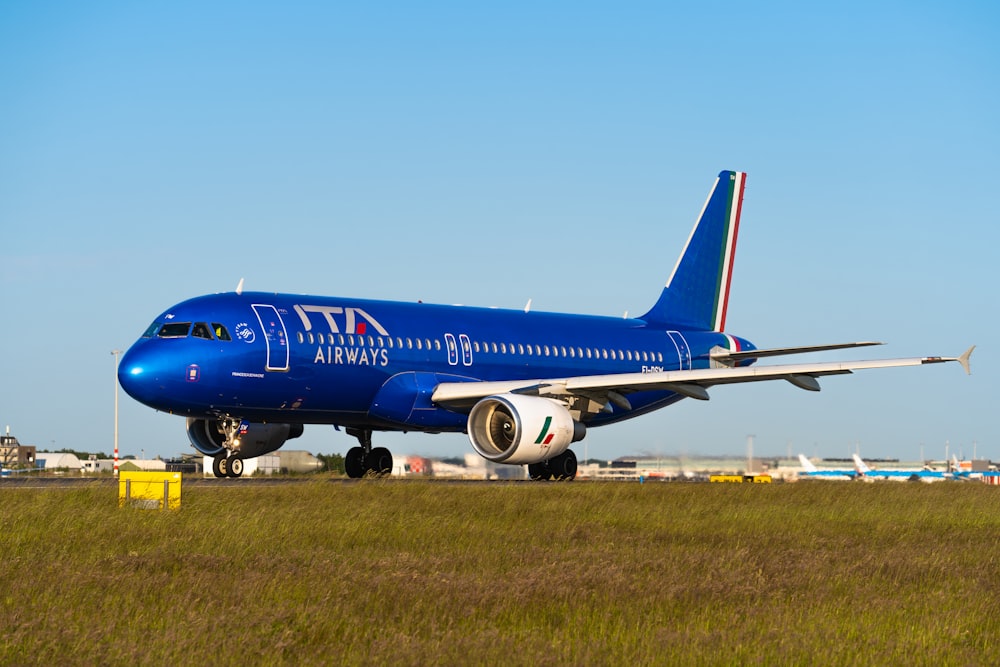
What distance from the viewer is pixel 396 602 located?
10.9 metres

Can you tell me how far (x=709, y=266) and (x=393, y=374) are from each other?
565 inches

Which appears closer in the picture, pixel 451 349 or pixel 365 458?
pixel 451 349

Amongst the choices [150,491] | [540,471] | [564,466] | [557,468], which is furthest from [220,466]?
[150,491]

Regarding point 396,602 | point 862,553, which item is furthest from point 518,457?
point 396,602

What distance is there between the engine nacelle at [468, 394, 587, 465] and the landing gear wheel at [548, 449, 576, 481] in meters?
3.19

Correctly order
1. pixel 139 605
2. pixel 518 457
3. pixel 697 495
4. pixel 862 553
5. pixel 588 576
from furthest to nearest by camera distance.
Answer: pixel 518 457
pixel 697 495
pixel 862 553
pixel 588 576
pixel 139 605

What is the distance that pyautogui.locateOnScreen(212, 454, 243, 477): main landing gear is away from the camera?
29.9 metres

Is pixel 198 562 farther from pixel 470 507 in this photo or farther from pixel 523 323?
pixel 523 323

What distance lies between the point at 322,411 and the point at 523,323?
7063 mm

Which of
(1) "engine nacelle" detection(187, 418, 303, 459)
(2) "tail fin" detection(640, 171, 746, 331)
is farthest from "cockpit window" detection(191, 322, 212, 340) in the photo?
(2) "tail fin" detection(640, 171, 746, 331)

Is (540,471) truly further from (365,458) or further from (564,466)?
(365,458)

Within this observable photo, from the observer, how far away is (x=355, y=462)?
108 feet

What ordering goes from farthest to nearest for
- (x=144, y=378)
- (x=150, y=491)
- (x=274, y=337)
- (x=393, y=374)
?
(x=393, y=374)
(x=274, y=337)
(x=144, y=378)
(x=150, y=491)

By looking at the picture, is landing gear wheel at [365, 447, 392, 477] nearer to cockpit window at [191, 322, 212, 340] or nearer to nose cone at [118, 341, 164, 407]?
cockpit window at [191, 322, 212, 340]
